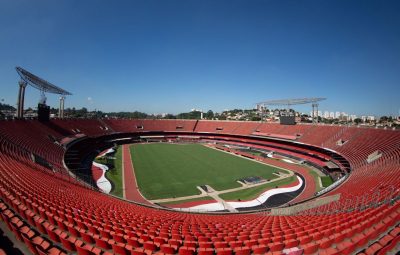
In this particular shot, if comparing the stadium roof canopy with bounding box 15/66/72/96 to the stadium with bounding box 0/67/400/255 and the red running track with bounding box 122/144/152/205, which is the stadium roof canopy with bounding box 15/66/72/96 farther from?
the red running track with bounding box 122/144/152/205

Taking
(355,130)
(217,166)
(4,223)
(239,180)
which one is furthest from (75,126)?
(355,130)

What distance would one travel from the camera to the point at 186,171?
35656 mm

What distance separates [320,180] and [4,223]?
117 ft

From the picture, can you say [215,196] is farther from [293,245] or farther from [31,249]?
[31,249]

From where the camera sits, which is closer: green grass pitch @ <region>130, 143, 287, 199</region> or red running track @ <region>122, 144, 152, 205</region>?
red running track @ <region>122, 144, 152, 205</region>

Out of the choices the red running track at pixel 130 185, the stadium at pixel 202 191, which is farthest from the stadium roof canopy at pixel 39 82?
the red running track at pixel 130 185

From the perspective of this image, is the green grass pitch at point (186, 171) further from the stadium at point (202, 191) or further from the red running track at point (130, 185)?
the red running track at point (130, 185)

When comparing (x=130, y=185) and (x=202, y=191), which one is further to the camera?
(x=130, y=185)

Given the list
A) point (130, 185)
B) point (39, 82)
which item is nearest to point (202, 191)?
point (130, 185)

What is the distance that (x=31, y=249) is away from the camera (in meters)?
5.47

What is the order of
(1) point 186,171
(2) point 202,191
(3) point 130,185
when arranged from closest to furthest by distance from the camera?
1. (2) point 202,191
2. (3) point 130,185
3. (1) point 186,171

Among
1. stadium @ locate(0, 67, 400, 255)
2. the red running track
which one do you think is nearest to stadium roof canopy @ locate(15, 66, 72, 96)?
stadium @ locate(0, 67, 400, 255)

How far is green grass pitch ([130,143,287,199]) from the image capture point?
2787 cm

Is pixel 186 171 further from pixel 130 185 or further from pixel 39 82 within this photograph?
pixel 39 82
